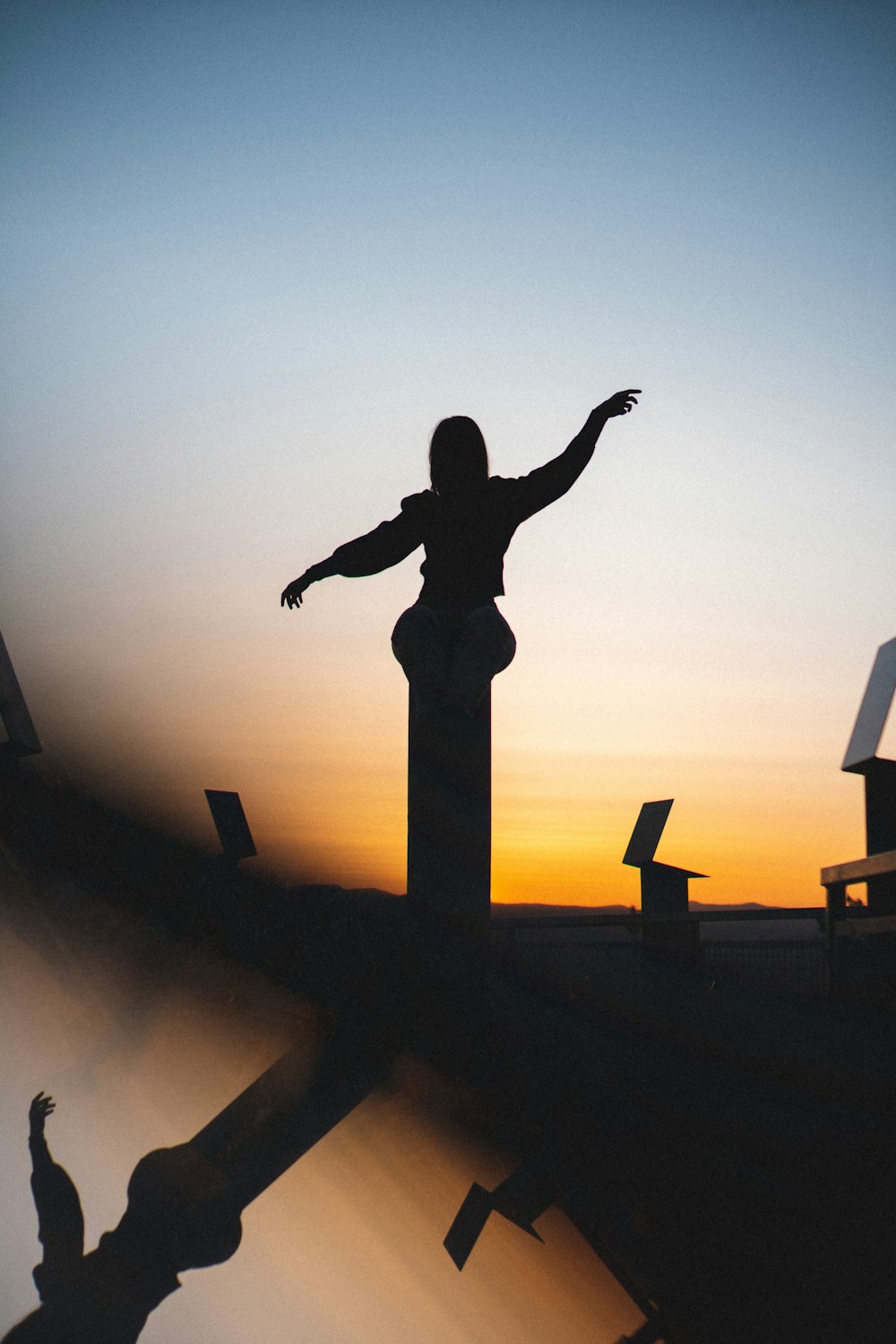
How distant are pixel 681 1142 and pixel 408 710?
1870 mm

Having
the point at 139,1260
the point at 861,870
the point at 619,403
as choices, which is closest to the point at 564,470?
the point at 619,403

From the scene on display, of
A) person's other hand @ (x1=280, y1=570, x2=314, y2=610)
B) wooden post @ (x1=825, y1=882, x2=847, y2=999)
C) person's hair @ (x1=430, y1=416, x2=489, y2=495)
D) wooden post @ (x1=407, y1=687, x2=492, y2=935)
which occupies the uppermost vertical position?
person's hair @ (x1=430, y1=416, x2=489, y2=495)

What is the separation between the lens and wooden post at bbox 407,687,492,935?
349cm

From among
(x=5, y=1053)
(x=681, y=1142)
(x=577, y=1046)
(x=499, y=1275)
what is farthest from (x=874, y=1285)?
(x=5, y=1053)

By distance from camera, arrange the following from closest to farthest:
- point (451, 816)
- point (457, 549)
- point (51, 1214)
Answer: point (51, 1214) < point (451, 816) < point (457, 549)

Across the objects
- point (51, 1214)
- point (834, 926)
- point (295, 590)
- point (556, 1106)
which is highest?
point (295, 590)

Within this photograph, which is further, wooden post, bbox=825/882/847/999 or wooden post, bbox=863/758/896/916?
wooden post, bbox=863/758/896/916

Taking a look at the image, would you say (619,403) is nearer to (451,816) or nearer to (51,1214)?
(451,816)

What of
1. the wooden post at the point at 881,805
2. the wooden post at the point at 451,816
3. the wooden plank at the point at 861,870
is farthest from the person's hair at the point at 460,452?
the wooden post at the point at 881,805

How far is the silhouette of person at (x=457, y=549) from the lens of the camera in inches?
152

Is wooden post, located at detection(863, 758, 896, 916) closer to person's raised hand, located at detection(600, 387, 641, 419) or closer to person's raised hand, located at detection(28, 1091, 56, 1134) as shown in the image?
person's raised hand, located at detection(600, 387, 641, 419)

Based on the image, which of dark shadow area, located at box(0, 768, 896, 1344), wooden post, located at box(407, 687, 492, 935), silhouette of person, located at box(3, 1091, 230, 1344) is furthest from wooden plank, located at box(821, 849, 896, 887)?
silhouette of person, located at box(3, 1091, 230, 1344)

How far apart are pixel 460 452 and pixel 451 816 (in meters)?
1.63

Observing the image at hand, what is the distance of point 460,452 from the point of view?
13.9 feet
